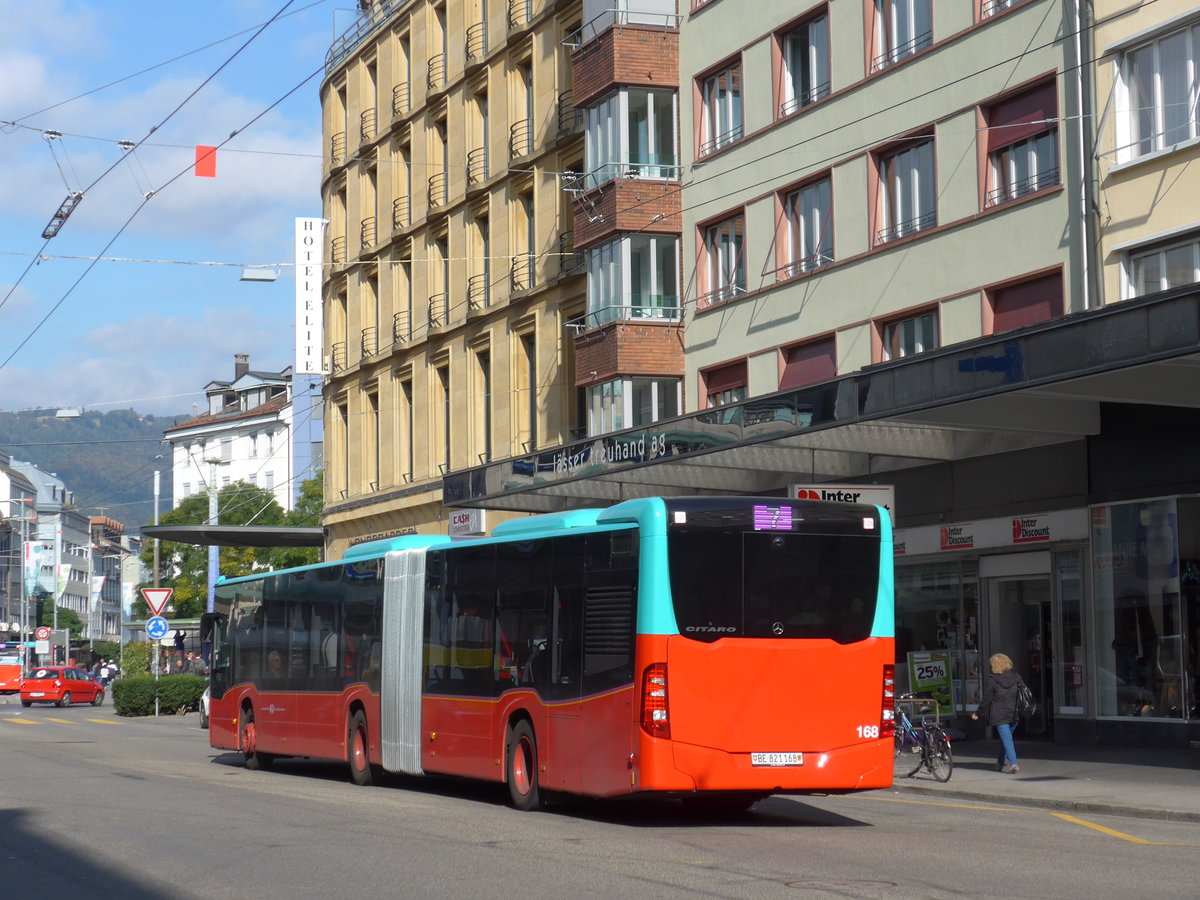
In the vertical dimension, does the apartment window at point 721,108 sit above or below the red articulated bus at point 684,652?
above

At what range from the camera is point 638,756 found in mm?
14484

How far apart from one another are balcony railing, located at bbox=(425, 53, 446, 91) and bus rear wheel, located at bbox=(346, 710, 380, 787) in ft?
97.9

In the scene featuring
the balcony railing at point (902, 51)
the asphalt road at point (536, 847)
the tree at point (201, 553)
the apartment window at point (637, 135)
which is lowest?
the asphalt road at point (536, 847)

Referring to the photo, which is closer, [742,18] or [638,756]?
[638,756]

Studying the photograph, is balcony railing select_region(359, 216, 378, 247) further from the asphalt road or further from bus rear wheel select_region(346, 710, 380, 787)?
the asphalt road

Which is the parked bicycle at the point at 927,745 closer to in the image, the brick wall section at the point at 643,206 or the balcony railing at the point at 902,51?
the balcony railing at the point at 902,51

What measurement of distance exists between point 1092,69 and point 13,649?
308 ft

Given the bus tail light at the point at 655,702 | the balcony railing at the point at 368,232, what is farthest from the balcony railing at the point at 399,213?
the bus tail light at the point at 655,702

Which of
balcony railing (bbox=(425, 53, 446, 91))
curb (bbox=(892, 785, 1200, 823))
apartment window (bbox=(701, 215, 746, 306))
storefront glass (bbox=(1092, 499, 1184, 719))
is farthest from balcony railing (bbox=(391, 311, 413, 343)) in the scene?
curb (bbox=(892, 785, 1200, 823))

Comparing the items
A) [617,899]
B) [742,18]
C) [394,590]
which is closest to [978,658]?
[394,590]

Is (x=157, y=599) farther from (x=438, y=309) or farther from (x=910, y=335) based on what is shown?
(x=910, y=335)

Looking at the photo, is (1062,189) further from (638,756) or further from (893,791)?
(638,756)

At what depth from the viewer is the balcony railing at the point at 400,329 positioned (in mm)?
50188

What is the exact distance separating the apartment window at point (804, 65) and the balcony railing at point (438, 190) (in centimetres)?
1722
